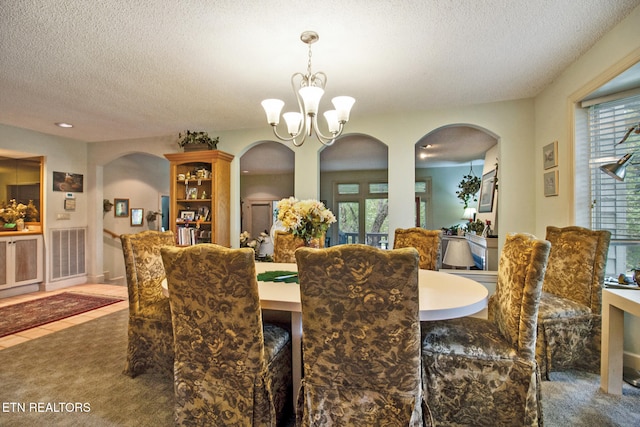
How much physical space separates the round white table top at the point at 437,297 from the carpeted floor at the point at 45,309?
10.3 ft

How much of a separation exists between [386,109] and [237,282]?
2931 millimetres

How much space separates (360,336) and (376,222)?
7.44m

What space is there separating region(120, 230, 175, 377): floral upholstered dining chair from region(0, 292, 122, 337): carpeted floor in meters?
1.96

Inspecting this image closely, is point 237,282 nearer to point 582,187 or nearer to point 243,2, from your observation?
point 243,2

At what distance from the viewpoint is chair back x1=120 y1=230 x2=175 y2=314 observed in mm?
2221

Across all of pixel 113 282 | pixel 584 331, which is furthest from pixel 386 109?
pixel 113 282

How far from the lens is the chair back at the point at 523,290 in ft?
4.82

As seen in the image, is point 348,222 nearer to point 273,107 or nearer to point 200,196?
point 200,196

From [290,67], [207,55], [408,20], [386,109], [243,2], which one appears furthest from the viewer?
[386,109]

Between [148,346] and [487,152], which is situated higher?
[487,152]

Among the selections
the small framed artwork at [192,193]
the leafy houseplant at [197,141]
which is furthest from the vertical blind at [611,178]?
the small framed artwork at [192,193]

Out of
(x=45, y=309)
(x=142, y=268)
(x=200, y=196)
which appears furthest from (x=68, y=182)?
(x=142, y=268)

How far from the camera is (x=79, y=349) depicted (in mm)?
2752

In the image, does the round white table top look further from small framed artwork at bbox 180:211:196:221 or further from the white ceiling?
small framed artwork at bbox 180:211:196:221
